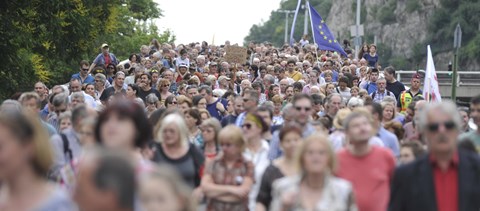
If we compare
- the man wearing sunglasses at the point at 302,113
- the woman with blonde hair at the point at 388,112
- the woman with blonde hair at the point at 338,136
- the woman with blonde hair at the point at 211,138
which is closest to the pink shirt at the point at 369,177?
the woman with blonde hair at the point at 338,136

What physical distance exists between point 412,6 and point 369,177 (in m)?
137

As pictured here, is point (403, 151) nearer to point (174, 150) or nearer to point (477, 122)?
point (477, 122)

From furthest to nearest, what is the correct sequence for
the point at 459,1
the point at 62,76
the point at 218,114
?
1. the point at 459,1
2. the point at 62,76
3. the point at 218,114

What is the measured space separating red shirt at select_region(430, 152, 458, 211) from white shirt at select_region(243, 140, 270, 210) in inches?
86.3

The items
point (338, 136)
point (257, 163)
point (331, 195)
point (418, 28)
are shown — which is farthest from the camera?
point (418, 28)

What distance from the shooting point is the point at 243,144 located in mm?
10469

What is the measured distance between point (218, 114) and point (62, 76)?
2756 cm

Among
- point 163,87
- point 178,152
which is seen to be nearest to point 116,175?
point 178,152

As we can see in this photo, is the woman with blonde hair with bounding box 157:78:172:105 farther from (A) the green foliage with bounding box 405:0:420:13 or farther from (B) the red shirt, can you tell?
(A) the green foliage with bounding box 405:0:420:13

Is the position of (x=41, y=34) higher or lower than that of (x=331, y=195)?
higher

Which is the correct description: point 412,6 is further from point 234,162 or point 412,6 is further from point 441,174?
point 441,174

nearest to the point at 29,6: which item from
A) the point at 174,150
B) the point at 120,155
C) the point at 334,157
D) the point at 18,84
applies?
the point at 18,84

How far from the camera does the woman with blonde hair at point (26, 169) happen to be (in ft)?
20.8

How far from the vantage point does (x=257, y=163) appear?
10.9 metres
